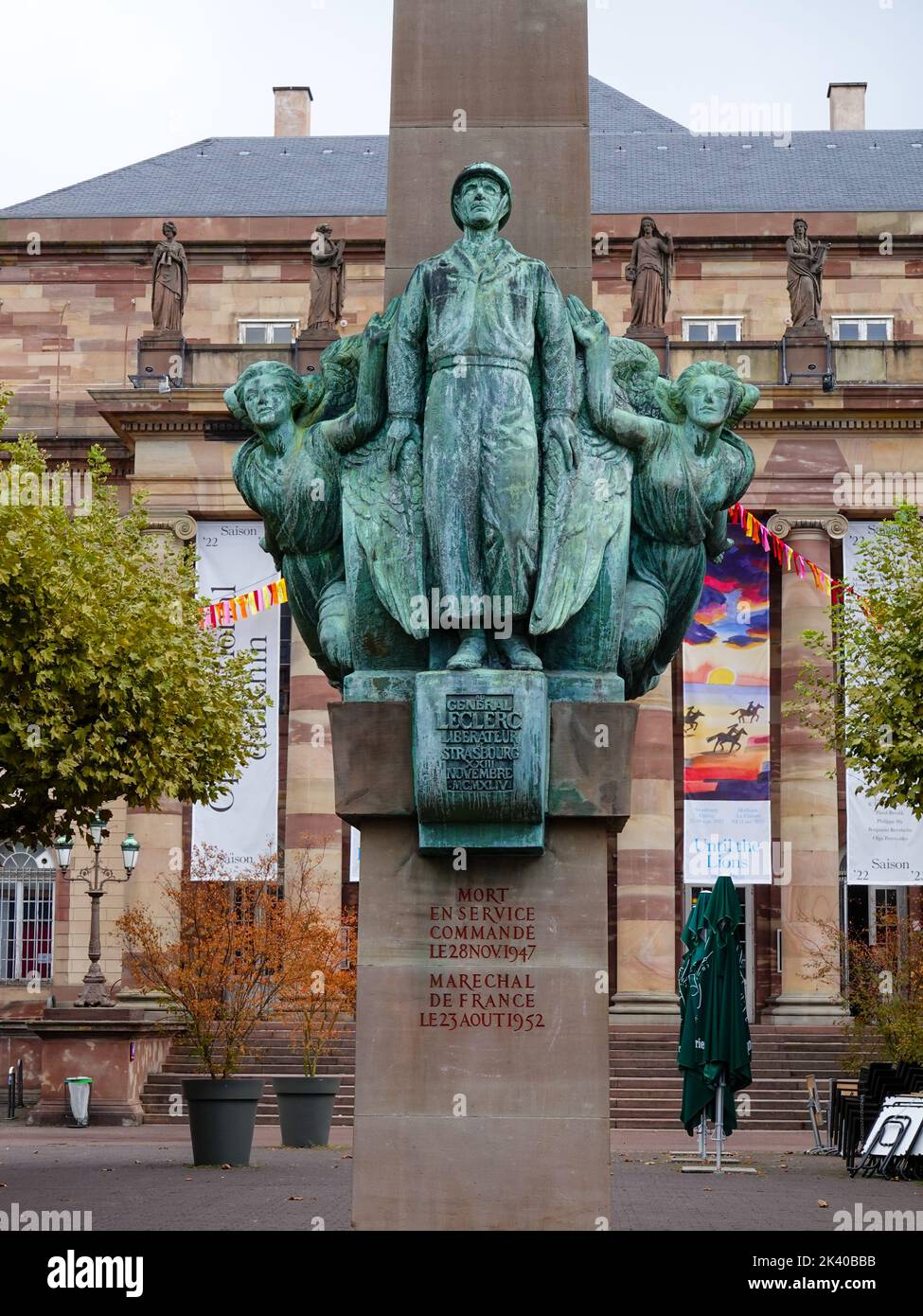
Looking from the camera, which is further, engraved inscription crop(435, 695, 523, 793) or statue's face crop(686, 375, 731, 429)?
statue's face crop(686, 375, 731, 429)

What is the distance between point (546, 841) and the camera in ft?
34.0

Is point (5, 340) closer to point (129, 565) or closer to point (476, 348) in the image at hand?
point (129, 565)

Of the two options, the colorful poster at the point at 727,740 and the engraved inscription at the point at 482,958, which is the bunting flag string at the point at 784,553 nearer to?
the colorful poster at the point at 727,740

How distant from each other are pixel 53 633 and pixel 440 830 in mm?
15521

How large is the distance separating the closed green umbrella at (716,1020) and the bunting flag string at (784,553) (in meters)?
15.0

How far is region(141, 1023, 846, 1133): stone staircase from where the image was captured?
37.0 metres

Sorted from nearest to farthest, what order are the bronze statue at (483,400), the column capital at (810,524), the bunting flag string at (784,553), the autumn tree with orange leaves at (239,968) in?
the bronze statue at (483,400) < the autumn tree with orange leaves at (239,968) < the bunting flag string at (784,553) < the column capital at (810,524)

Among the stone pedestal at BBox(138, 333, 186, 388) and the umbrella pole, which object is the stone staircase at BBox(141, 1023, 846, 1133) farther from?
the stone pedestal at BBox(138, 333, 186, 388)

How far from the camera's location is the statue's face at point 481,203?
10.3 metres

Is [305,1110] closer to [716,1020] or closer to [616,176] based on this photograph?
[716,1020]

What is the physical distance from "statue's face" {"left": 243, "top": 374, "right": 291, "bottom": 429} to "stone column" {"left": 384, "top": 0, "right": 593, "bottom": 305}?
0.80 metres
